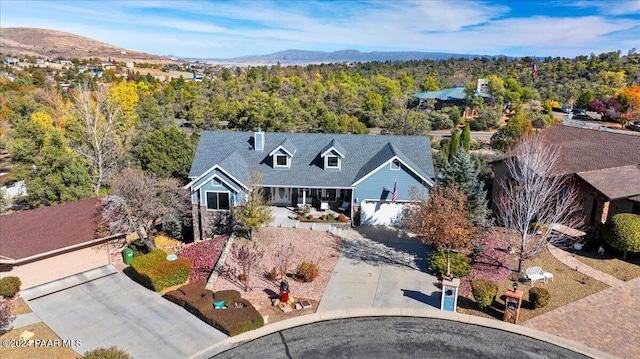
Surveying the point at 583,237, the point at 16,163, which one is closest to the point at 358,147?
the point at 583,237

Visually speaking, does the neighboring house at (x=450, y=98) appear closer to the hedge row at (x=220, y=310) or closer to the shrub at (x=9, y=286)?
the hedge row at (x=220, y=310)

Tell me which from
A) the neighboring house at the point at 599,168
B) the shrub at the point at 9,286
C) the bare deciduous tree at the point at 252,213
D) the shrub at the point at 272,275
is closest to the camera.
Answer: the shrub at the point at 9,286

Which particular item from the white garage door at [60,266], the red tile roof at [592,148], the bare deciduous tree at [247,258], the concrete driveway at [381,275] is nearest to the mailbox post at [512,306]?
the concrete driveway at [381,275]

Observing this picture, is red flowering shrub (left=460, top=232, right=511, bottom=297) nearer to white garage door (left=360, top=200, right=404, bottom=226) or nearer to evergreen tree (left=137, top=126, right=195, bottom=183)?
white garage door (left=360, top=200, right=404, bottom=226)

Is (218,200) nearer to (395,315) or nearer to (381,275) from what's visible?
(381,275)

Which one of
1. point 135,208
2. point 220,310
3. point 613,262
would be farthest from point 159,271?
point 613,262

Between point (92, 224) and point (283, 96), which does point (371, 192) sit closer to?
point (92, 224)
